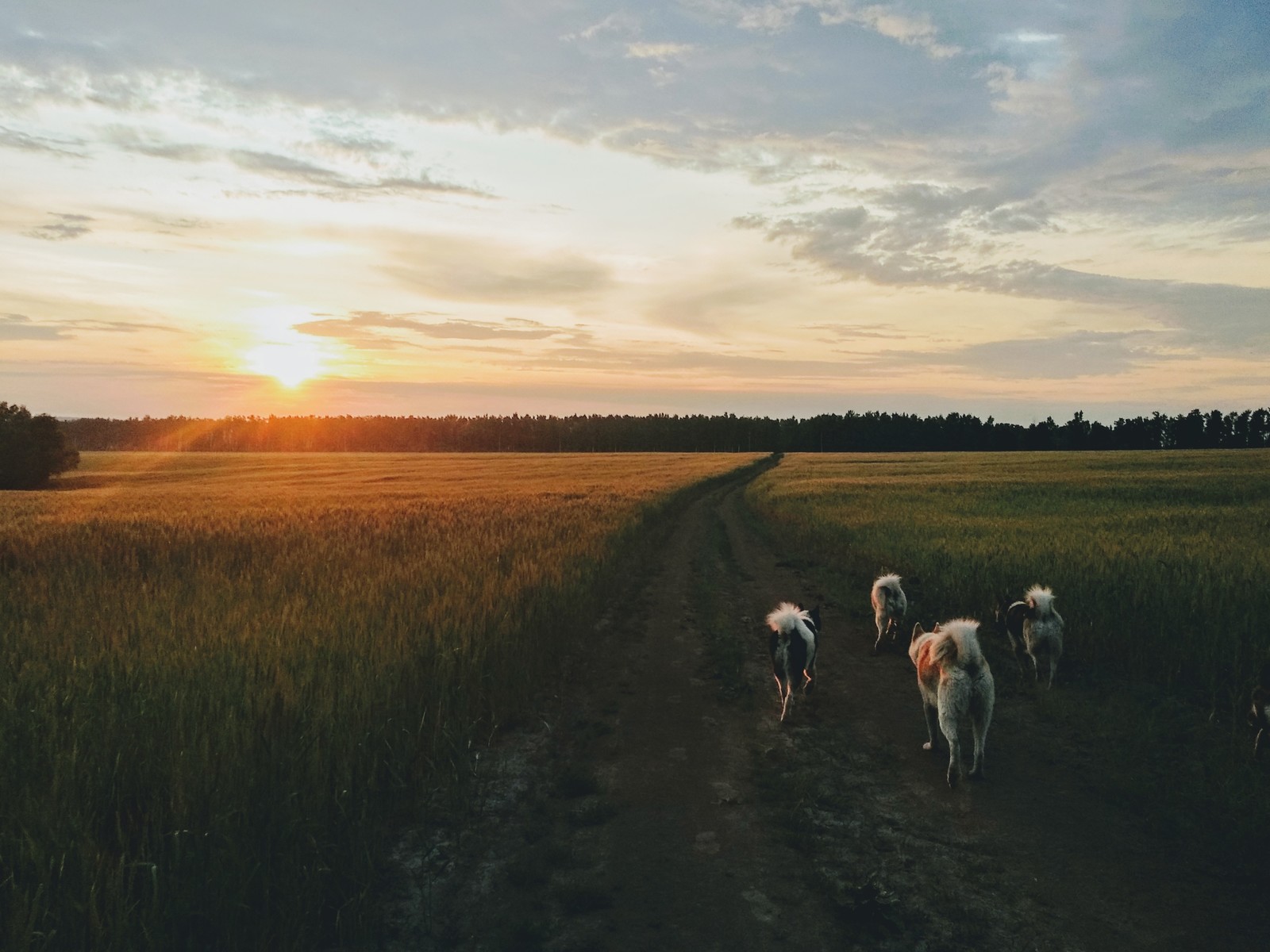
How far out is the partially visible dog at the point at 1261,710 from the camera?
269 inches

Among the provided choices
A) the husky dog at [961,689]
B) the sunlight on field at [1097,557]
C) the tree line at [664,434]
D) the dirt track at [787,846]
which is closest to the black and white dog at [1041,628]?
the dirt track at [787,846]

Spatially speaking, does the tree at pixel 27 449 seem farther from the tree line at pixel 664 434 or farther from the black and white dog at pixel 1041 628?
the tree line at pixel 664 434

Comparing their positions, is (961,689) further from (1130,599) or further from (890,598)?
(1130,599)

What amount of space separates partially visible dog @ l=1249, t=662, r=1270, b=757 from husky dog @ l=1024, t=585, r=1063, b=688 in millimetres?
2396

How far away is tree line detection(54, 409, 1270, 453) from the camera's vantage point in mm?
162875

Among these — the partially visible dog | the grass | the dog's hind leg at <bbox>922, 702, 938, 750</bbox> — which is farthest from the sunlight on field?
the dog's hind leg at <bbox>922, 702, 938, 750</bbox>

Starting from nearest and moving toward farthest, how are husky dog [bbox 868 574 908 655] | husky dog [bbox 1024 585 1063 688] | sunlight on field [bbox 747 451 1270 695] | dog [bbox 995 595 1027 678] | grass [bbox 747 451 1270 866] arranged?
grass [bbox 747 451 1270 866]
husky dog [bbox 1024 585 1063 688]
sunlight on field [bbox 747 451 1270 695]
dog [bbox 995 595 1027 678]
husky dog [bbox 868 574 908 655]

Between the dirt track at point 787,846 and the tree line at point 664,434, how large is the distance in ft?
539

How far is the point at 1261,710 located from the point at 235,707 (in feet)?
32.7

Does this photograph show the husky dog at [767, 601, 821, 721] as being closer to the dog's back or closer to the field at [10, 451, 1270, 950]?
the field at [10, 451, 1270, 950]

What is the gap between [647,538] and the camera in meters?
24.3

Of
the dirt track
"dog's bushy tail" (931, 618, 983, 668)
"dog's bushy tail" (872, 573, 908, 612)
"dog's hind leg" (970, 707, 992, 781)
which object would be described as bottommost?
the dirt track

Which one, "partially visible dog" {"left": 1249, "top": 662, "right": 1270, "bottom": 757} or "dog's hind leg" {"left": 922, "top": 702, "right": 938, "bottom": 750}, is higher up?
"partially visible dog" {"left": 1249, "top": 662, "right": 1270, "bottom": 757}

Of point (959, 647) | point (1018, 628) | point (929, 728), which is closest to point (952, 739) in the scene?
point (959, 647)
